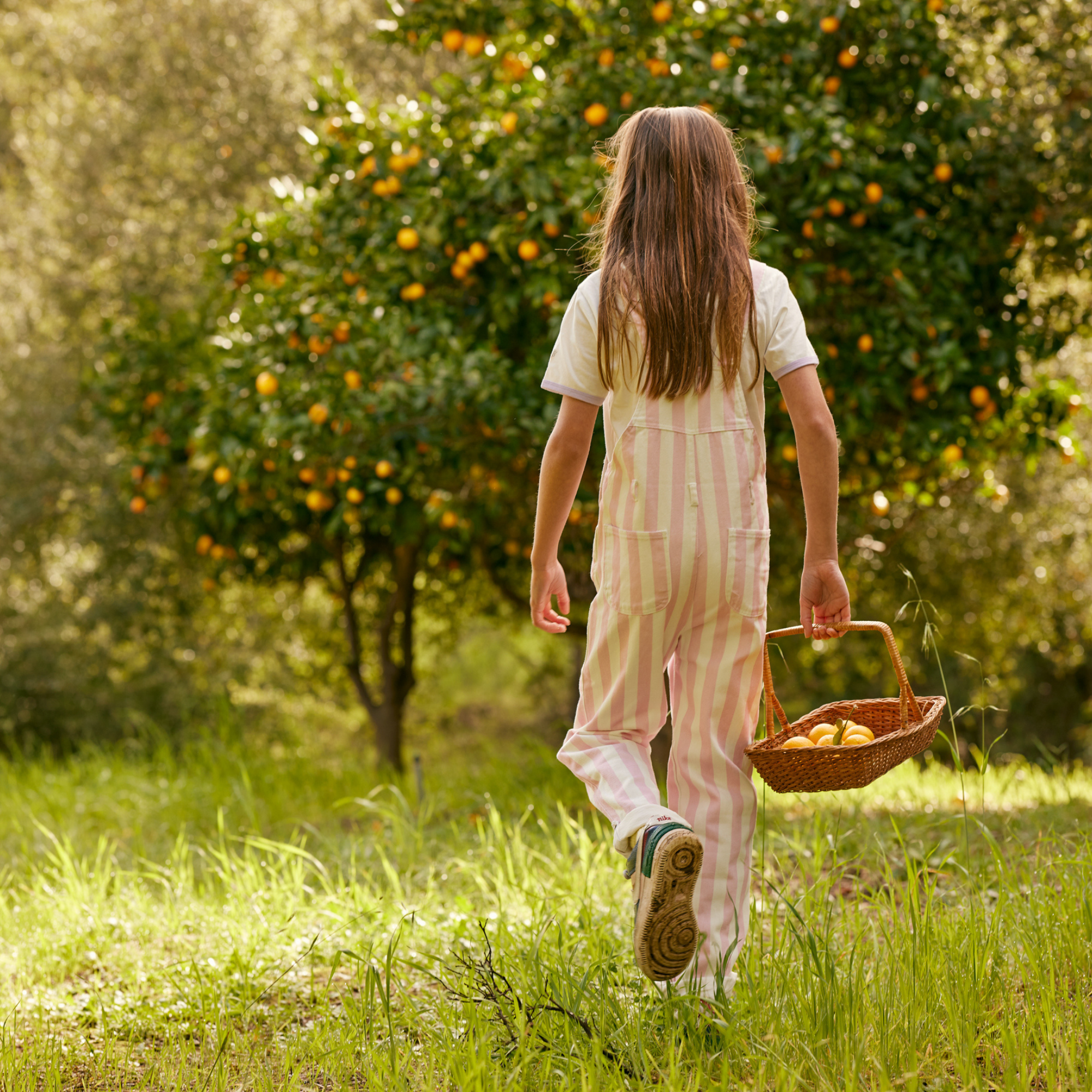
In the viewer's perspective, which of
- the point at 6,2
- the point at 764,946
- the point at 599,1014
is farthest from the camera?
the point at 6,2

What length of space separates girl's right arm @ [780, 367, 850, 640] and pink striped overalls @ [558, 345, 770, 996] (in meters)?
0.09

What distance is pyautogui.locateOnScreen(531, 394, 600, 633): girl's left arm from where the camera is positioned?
2.23 m

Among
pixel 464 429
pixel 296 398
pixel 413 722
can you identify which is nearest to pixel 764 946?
pixel 464 429

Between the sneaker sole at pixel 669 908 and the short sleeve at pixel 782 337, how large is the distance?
95 centimetres

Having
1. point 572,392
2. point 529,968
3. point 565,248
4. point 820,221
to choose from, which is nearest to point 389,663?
point 565,248

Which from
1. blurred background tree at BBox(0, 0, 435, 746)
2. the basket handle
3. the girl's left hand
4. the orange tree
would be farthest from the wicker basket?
blurred background tree at BBox(0, 0, 435, 746)

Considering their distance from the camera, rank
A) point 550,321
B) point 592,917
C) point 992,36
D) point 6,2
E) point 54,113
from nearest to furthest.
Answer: point 592,917 → point 550,321 → point 992,36 → point 54,113 → point 6,2

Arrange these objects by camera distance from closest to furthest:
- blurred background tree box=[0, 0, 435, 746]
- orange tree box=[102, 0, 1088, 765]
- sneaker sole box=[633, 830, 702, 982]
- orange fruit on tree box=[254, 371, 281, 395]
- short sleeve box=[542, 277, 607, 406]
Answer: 1. sneaker sole box=[633, 830, 702, 982]
2. short sleeve box=[542, 277, 607, 406]
3. orange tree box=[102, 0, 1088, 765]
4. orange fruit on tree box=[254, 371, 281, 395]
5. blurred background tree box=[0, 0, 435, 746]

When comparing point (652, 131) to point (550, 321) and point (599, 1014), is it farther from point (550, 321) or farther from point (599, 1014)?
point (550, 321)

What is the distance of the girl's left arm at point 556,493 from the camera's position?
223 centimetres

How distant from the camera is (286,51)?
7.23 metres

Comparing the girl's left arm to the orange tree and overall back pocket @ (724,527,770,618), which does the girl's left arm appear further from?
the orange tree

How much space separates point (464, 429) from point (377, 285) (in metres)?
0.87

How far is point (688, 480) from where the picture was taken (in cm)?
213
